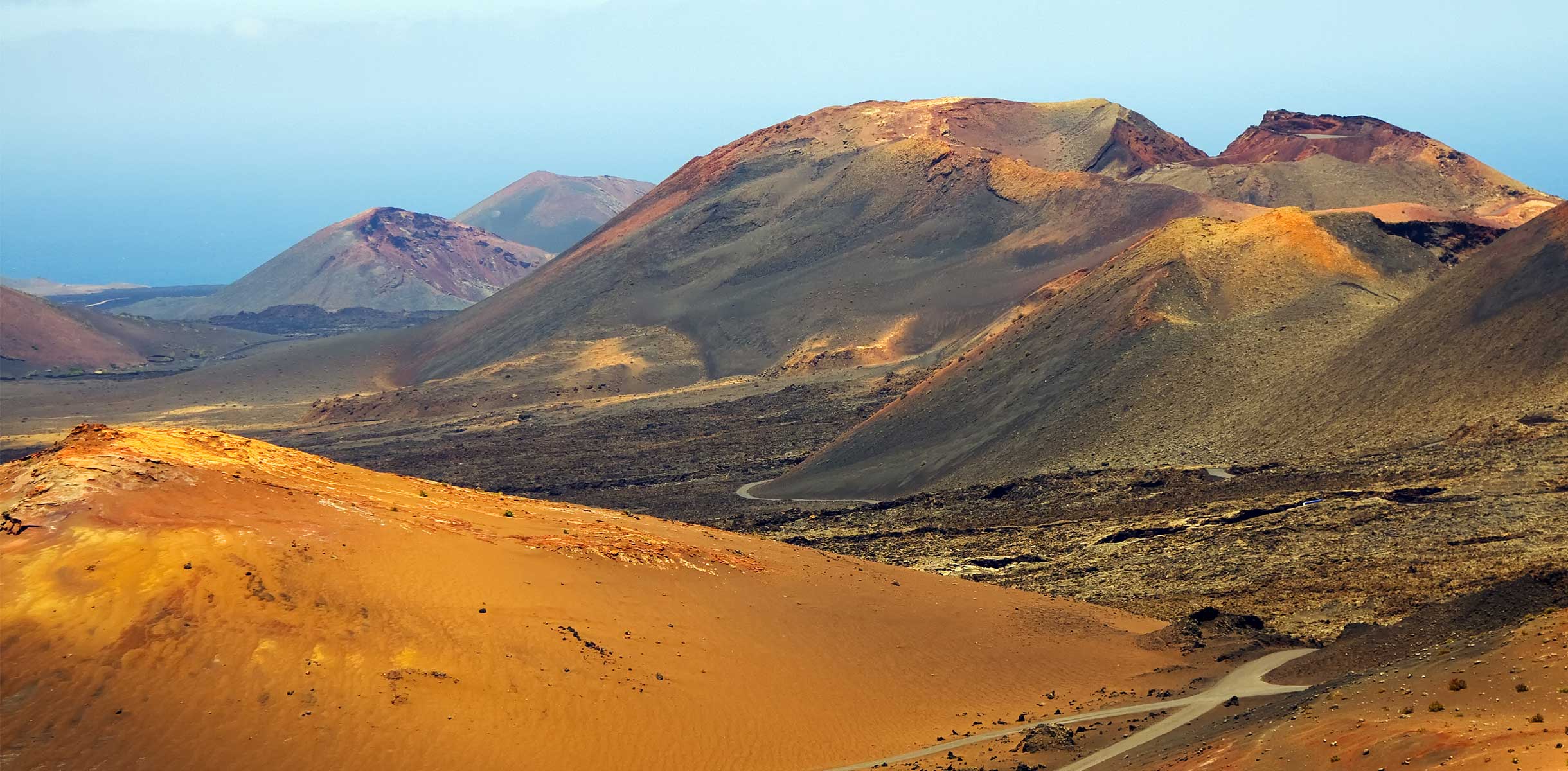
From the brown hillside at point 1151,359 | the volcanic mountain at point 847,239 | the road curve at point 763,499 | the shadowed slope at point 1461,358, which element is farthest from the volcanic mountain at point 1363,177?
the road curve at point 763,499

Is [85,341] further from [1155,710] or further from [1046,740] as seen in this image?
[1046,740]

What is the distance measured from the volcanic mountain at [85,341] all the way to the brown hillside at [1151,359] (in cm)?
9916

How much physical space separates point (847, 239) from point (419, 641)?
3830 inches

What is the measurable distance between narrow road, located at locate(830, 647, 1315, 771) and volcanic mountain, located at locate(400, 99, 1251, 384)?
69.2m

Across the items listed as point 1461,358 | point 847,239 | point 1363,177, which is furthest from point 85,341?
point 1461,358

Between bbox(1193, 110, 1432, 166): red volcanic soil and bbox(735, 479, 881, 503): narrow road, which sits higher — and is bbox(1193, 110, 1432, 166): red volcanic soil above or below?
above

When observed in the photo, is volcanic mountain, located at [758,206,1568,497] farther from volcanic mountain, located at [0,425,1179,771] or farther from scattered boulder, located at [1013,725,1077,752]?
scattered boulder, located at [1013,725,1077,752]

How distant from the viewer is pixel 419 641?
90.8 feet

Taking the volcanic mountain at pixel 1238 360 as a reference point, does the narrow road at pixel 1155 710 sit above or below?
below

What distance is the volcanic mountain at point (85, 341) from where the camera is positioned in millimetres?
143625

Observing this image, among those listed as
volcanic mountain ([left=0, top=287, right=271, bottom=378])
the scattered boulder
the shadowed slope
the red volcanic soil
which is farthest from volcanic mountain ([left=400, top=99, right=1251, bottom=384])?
the scattered boulder

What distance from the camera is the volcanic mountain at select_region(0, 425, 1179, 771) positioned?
2483cm

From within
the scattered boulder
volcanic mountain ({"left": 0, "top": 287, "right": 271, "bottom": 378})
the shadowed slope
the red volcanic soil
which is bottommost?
the scattered boulder

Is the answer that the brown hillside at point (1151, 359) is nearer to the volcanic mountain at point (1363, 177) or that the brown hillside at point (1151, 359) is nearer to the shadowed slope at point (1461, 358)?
the shadowed slope at point (1461, 358)
